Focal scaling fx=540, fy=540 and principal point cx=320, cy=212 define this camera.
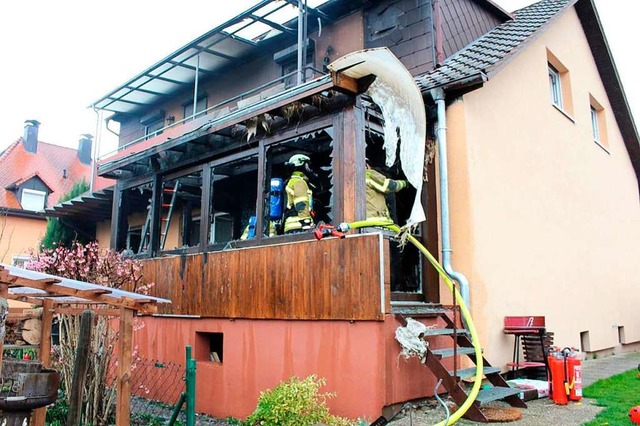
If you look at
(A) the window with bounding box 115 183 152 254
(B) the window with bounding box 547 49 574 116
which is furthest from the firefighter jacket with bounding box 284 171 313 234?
(B) the window with bounding box 547 49 574 116

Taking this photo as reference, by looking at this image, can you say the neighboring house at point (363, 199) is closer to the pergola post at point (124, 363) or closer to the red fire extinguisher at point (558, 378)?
the red fire extinguisher at point (558, 378)

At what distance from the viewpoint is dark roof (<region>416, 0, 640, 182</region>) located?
26.5ft

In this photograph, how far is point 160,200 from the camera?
1052cm

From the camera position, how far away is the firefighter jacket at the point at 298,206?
7758 mm

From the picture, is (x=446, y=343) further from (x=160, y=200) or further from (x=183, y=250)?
(x=160, y=200)

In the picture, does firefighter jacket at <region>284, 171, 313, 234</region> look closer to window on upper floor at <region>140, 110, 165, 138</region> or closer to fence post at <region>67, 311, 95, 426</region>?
fence post at <region>67, 311, 95, 426</region>

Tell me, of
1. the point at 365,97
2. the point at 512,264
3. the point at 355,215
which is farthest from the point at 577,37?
the point at 355,215

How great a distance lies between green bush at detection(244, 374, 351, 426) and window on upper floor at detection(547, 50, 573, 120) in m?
9.24

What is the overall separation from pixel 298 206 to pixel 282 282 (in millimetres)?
1155

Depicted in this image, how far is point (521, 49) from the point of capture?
922 cm

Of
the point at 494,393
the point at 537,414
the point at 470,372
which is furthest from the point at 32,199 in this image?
the point at 537,414

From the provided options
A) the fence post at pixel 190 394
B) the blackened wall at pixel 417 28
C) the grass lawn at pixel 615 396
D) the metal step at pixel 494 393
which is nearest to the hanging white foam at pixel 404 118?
the metal step at pixel 494 393

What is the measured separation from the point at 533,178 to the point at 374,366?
5.52 m

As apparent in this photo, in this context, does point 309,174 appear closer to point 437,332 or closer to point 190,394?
point 437,332
